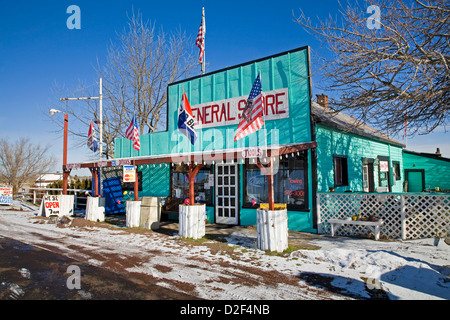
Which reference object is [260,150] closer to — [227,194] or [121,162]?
[227,194]

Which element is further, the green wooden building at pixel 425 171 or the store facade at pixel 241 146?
the green wooden building at pixel 425 171

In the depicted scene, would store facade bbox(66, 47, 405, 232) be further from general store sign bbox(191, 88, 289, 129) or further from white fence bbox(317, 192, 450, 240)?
white fence bbox(317, 192, 450, 240)

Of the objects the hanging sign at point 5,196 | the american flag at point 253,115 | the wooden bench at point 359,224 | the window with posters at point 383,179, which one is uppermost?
the american flag at point 253,115

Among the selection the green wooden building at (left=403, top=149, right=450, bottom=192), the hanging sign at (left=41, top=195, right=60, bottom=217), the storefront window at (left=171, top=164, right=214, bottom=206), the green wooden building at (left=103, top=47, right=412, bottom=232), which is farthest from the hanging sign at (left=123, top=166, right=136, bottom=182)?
the green wooden building at (left=403, top=149, right=450, bottom=192)

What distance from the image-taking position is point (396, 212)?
30.1 feet

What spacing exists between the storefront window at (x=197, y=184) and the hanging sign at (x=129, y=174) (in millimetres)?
2519

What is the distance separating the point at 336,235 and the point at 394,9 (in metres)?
6.66

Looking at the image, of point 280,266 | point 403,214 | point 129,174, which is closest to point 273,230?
point 280,266

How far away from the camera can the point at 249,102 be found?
789 centimetres

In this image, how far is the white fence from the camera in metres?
8.09

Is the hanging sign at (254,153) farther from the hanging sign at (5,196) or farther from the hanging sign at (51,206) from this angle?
the hanging sign at (5,196)

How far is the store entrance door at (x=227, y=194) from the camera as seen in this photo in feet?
37.5

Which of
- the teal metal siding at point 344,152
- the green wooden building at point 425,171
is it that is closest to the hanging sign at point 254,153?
the teal metal siding at point 344,152

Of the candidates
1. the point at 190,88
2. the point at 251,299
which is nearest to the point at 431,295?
the point at 251,299
